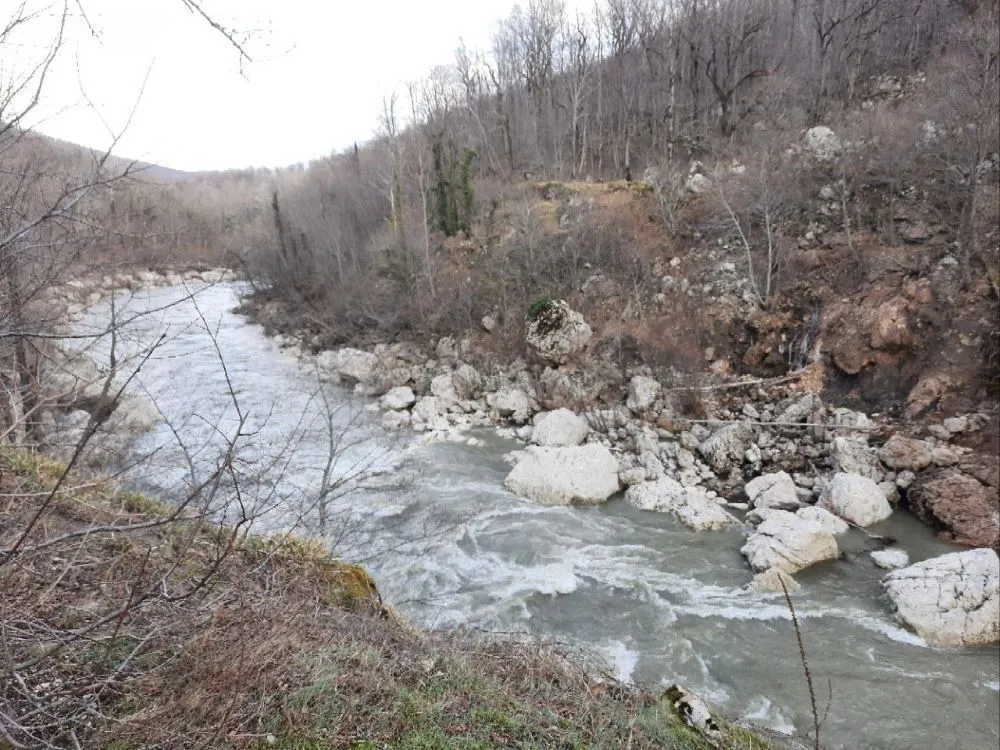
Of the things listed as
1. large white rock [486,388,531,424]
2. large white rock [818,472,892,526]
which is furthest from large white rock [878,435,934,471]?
large white rock [486,388,531,424]

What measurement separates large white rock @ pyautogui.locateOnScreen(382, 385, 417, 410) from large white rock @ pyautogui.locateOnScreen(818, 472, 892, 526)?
10818mm

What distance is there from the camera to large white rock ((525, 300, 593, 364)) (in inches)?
650

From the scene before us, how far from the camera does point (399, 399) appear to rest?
1633 centimetres

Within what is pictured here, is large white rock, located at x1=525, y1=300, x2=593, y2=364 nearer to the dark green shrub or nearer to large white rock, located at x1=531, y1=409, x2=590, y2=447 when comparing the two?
the dark green shrub

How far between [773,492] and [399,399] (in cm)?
1033

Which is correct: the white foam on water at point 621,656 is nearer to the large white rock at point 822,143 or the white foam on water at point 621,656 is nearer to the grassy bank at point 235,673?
the grassy bank at point 235,673

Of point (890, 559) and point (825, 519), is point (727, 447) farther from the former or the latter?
point (890, 559)

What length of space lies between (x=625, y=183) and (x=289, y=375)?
16.0m

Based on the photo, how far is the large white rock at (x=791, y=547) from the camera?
8039 millimetres

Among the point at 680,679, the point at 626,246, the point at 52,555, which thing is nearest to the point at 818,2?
the point at 626,246

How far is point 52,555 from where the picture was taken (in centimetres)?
287

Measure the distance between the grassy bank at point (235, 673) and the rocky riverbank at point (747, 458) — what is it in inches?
204

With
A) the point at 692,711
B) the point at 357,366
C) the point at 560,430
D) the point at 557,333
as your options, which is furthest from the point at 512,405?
the point at 692,711

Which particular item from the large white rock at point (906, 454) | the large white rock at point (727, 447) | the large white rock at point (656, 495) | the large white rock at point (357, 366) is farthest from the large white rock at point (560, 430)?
the large white rock at point (357, 366)
